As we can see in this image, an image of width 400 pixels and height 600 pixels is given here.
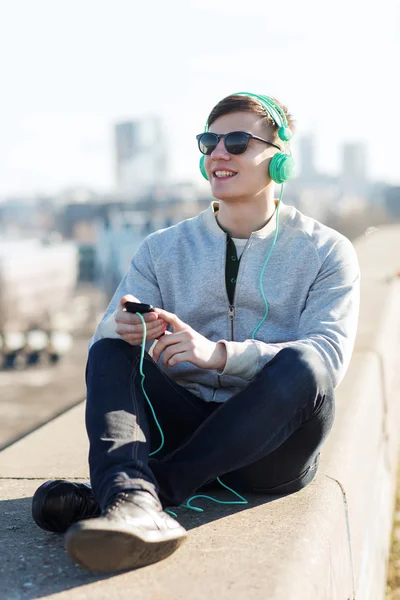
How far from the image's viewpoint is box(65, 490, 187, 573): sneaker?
7.03 ft

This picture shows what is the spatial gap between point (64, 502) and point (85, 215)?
12911cm

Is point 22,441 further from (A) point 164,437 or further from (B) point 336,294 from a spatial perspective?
(B) point 336,294

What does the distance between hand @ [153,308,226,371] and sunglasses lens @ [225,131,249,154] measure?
682 millimetres

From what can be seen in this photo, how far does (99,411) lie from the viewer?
2516 mm

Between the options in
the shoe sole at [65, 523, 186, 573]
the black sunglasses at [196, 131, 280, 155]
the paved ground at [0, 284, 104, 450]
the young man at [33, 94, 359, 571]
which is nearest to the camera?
the shoe sole at [65, 523, 186, 573]

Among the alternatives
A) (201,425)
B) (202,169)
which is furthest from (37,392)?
(201,425)

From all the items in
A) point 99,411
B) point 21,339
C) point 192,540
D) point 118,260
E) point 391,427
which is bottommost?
point 118,260

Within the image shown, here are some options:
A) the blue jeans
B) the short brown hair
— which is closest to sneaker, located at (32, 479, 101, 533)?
the blue jeans

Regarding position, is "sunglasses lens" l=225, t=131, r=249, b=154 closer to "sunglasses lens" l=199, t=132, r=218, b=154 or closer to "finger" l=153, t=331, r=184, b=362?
"sunglasses lens" l=199, t=132, r=218, b=154

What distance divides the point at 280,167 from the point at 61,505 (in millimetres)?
1358

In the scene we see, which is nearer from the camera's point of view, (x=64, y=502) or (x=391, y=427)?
(x=64, y=502)

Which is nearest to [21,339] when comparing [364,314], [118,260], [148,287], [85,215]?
[364,314]

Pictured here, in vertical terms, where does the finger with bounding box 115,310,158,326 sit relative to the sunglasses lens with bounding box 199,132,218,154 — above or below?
below

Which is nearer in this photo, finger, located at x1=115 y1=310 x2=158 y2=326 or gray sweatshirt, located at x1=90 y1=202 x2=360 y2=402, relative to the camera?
finger, located at x1=115 y1=310 x2=158 y2=326
